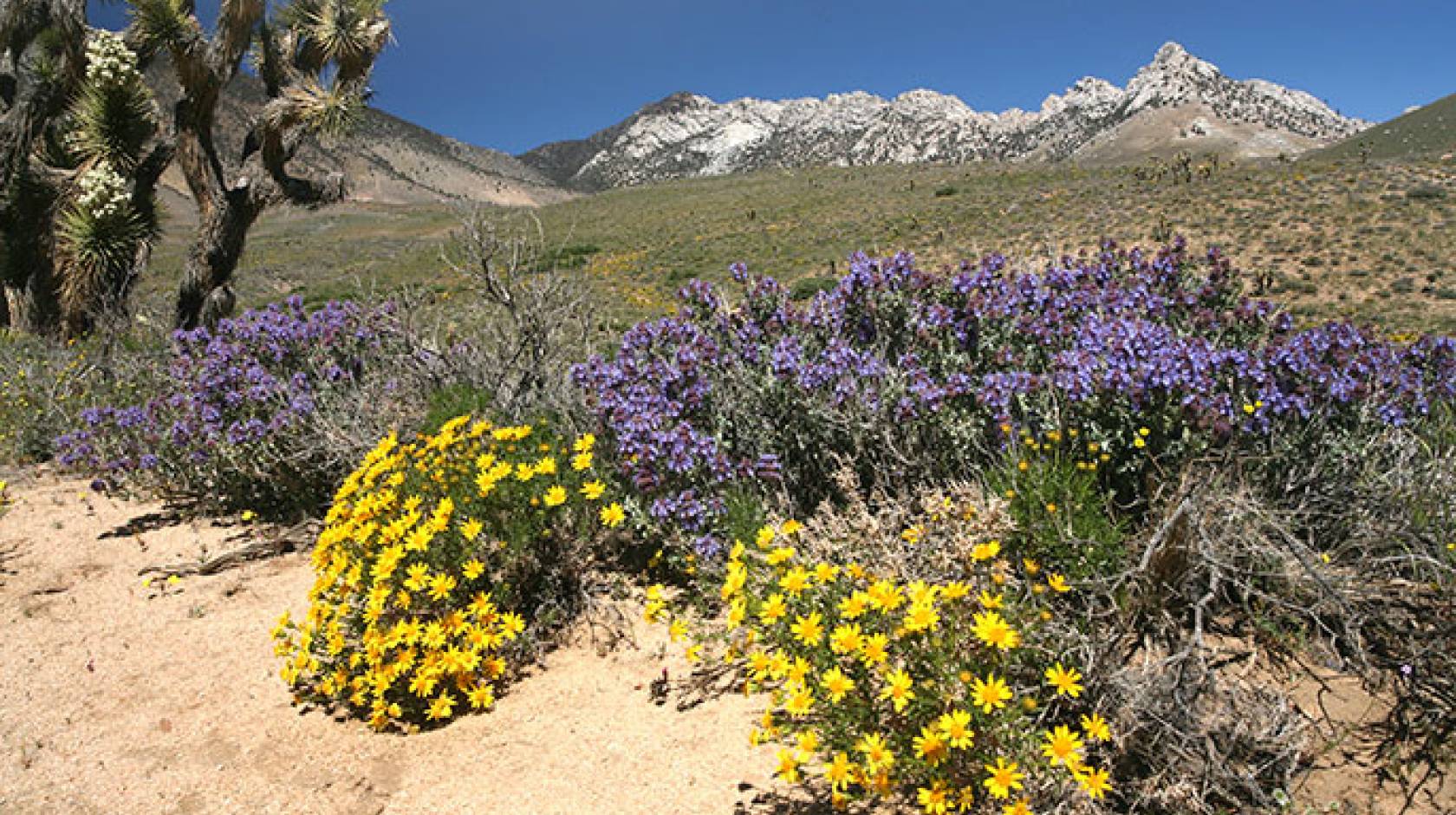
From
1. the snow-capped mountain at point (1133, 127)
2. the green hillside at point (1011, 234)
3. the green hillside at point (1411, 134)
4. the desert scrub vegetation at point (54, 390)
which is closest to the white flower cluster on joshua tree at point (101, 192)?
the desert scrub vegetation at point (54, 390)

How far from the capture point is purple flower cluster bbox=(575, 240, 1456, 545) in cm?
348

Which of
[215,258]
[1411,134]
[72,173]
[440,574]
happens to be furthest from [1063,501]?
[1411,134]

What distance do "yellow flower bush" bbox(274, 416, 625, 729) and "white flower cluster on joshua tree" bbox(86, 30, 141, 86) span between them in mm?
9977

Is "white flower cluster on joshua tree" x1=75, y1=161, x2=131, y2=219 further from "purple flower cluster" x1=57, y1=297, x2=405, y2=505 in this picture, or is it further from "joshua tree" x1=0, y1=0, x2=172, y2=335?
"purple flower cluster" x1=57, y1=297, x2=405, y2=505

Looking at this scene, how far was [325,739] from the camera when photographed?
3326 mm

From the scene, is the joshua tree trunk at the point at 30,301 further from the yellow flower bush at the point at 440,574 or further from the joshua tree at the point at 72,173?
the yellow flower bush at the point at 440,574

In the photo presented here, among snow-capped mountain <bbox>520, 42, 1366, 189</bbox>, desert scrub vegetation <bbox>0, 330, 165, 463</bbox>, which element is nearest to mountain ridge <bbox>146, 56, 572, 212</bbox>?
snow-capped mountain <bbox>520, 42, 1366, 189</bbox>

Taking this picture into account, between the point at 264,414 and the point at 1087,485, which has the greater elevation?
the point at 1087,485

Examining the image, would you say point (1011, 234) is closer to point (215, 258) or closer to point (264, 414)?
point (215, 258)

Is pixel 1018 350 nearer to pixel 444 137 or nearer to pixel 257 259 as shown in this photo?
pixel 257 259

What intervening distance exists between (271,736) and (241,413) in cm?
Result: 333

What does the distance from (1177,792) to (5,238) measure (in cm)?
1454

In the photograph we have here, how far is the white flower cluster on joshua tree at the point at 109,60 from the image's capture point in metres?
10.3

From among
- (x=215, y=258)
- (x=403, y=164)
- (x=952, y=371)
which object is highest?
(x=403, y=164)
